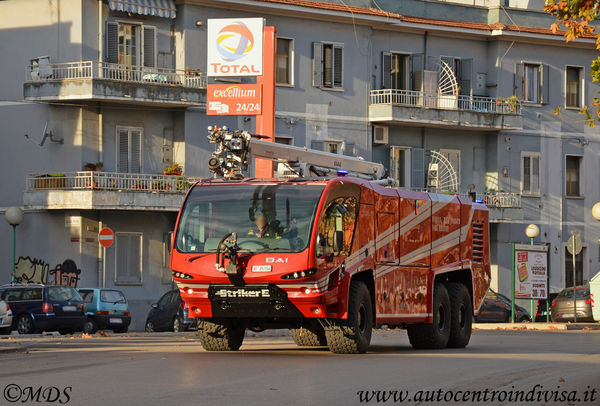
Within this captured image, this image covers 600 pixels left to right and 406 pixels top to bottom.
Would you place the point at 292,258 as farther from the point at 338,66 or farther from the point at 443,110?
the point at 443,110

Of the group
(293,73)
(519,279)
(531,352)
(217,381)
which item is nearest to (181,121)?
(293,73)

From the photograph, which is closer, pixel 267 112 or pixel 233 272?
pixel 233 272

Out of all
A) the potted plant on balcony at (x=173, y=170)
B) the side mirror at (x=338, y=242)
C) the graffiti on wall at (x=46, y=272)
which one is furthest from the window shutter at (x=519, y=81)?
the side mirror at (x=338, y=242)

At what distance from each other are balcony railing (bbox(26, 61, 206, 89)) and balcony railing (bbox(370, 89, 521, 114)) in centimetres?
849

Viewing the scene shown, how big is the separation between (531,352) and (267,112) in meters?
17.9

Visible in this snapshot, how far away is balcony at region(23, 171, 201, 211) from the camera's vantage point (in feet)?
141

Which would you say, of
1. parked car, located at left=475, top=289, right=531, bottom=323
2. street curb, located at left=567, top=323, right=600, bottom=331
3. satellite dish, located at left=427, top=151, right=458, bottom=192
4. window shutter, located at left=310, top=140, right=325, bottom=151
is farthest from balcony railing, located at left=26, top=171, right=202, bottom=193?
street curb, located at left=567, top=323, right=600, bottom=331

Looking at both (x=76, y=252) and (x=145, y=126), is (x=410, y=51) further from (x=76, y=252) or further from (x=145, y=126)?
(x=76, y=252)

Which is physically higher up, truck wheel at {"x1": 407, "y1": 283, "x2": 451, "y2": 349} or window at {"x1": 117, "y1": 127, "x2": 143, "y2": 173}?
window at {"x1": 117, "y1": 127, "x2": 143, "y2": 173}

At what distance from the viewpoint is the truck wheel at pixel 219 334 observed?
21219 mm

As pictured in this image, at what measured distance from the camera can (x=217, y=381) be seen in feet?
49.4

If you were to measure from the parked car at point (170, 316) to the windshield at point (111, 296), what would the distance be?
110 cm

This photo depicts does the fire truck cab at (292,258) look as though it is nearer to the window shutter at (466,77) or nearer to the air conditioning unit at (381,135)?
the air conditioning unit at (381,135)

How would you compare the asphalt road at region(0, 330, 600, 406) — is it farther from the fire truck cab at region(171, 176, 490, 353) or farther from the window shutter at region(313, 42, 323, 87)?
the window shutter at region(313, 42, 323, 87)
